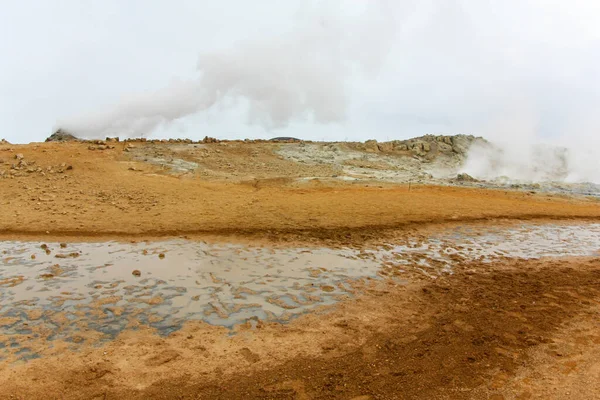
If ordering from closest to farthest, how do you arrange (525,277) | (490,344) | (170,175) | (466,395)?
1. (466,395)
2. (490,344)
3. (525,277)
4. (170,175)

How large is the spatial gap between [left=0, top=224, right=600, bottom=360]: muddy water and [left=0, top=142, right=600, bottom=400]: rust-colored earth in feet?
1.46

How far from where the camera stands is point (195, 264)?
8.22 meters

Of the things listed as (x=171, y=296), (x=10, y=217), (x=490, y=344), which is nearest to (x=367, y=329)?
(x=490, y=344)

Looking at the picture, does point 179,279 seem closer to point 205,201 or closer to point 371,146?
point 205,201

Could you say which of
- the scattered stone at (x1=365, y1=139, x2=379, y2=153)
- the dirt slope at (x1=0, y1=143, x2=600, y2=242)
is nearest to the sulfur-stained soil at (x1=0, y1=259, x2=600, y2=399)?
the dirt slope at (x1=0, y1=143, x2=600, y2=242)

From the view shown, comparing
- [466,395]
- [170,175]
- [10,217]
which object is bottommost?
[466,395]

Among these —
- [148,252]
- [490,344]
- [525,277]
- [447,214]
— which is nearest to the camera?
[490,344]

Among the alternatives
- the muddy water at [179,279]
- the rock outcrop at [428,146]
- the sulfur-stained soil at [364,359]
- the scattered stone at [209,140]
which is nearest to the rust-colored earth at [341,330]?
the sulfur-stained soil at [364,359]

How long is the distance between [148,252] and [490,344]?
7001 mm

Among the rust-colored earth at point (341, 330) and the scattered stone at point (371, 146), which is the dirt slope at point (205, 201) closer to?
the rust-colored earth at point (341, 330)

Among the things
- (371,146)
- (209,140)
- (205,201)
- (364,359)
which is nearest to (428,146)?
(371,146)

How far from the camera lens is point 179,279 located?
7336mm

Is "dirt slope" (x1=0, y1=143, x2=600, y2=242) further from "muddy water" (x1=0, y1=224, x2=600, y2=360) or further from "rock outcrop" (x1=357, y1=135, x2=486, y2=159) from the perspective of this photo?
"rock outcrop" (x1=357, y1=135, x2=486, y2=159)

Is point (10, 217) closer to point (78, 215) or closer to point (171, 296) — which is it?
point (78, 215)
